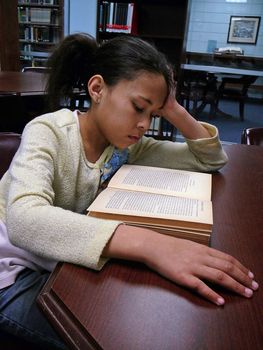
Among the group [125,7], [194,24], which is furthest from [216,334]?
[194,24]

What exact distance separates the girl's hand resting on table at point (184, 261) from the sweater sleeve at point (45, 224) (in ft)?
0.09

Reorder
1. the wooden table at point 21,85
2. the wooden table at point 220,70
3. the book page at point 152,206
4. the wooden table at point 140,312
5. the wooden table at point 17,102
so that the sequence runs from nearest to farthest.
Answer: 1. the wooden table at point 140,312
2. the book page at point 152,206
3. the wooden table at point 17,102
4. the wooden table at point 21,85
5. the wooden table at point 220,70

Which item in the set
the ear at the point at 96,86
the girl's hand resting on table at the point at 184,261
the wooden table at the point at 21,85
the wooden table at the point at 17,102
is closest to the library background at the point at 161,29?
the wooden table at the point at 21,85

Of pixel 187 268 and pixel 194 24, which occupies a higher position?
pixel 194 24

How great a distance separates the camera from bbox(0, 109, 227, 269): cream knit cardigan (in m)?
0.53

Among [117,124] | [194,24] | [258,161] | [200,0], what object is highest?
[200,0]

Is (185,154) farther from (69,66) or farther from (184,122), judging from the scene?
(69,66)

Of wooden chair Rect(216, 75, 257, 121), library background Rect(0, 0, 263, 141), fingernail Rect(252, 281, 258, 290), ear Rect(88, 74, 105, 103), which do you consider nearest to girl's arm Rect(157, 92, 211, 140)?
ear Rect(88, 74, 105, 103)

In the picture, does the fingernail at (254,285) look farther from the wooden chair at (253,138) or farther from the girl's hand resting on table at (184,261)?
the wooden chair at (253,138)

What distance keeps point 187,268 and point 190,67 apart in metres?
3.81

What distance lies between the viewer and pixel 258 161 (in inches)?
46.2

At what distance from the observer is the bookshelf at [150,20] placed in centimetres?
344

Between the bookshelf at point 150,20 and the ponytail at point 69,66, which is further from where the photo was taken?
the bookshelf at point 150,20

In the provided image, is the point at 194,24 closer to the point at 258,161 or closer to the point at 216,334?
the point at 258,161
